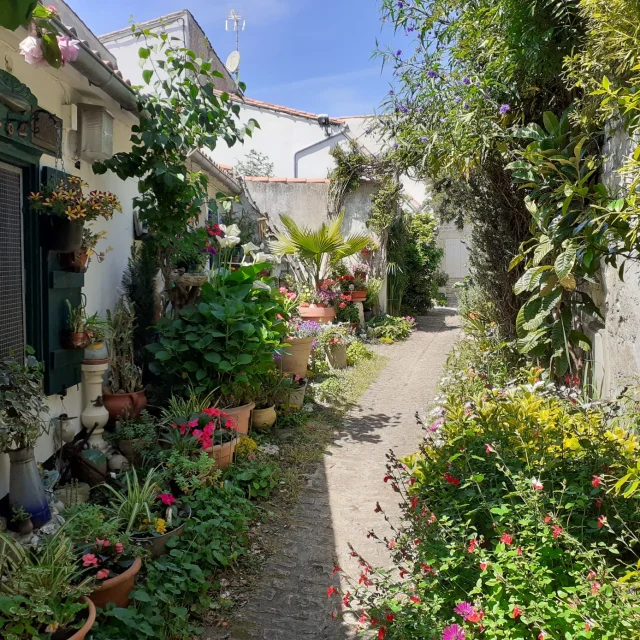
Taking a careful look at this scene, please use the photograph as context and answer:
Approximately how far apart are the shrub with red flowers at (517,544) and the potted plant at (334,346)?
15.9 feet

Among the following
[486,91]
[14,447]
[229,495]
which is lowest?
[229,495]

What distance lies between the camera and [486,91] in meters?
4.69

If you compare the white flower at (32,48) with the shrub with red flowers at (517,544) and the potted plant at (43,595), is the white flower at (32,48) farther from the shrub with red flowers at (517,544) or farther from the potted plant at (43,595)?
the shrub with red flowers at (517,544)

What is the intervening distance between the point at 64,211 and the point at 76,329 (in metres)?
0.82

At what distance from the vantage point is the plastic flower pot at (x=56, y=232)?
3.46 metres

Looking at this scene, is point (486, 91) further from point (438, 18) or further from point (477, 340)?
point (477, 340)

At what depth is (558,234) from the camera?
3908mm

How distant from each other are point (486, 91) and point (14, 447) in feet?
14.8

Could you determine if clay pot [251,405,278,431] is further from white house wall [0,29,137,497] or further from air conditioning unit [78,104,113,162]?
air conditioning unit [78,104,113,162]

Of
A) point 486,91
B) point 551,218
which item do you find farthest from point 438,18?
point 551,218

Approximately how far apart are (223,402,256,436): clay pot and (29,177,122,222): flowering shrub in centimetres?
200

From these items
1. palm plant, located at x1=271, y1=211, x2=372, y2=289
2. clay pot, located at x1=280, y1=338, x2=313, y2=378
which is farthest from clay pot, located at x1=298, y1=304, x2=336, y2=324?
clay pot, located at x1=280, y1=338, x2=313, y2=378

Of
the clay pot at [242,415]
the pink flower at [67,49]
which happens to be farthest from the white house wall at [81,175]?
the clay pot at [242,415]

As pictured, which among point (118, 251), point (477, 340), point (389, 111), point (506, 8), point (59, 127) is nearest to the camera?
point (59, 127)
